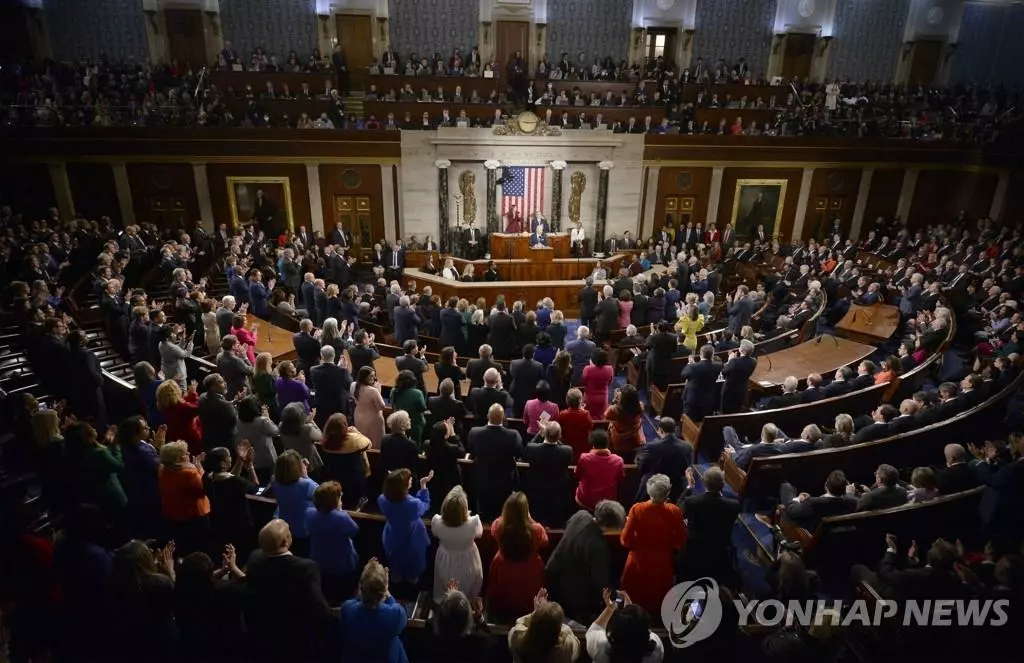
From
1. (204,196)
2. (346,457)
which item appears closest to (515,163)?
(204,196)

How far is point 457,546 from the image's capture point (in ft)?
12.1

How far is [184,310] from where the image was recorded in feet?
26.6

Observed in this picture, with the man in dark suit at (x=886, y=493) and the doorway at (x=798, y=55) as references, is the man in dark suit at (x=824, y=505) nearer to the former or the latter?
the man in dark suit at (x=886, y=493)

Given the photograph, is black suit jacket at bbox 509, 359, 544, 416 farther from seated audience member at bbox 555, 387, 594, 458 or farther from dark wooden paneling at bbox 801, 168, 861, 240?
dark wooden paneling at bbox 801, 168, 861, 240

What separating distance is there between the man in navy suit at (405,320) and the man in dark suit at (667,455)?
4.98 metres

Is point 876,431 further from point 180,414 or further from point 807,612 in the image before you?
point 180,414

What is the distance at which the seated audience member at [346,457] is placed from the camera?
451cm

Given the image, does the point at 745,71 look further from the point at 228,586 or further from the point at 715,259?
the point at 228,586

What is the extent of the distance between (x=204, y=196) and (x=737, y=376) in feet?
45.9

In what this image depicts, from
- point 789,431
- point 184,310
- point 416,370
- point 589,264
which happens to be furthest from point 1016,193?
point 184,310

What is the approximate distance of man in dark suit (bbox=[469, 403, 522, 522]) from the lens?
4680 mm

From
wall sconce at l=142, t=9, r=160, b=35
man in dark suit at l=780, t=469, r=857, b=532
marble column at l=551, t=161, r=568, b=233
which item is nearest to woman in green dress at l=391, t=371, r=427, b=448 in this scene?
man in dark suit at l=780, t=469, r=857, b=532

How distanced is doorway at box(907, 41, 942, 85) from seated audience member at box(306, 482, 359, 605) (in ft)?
82.8

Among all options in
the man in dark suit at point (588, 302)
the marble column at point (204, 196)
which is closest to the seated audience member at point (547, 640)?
the man in dark suit at point (588, 302)
